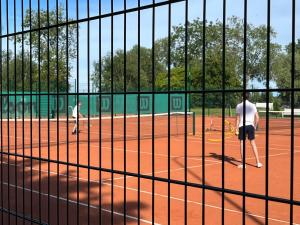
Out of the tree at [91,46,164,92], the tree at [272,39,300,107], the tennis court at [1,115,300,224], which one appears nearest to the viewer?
the tree at [272,39,300,107]

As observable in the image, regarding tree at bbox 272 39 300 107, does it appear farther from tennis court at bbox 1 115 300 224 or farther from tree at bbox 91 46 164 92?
tree at bbox 91 46 164 92

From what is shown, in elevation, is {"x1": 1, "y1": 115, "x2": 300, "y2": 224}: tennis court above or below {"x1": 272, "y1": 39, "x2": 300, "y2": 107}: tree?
below

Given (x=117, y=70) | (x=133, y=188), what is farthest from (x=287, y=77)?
(x=133, y=188)

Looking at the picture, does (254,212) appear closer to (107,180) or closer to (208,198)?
(208,198)

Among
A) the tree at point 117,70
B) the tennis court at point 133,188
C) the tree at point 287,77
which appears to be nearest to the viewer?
the tree at point 287,77

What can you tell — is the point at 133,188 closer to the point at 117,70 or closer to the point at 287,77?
the point at 117,70

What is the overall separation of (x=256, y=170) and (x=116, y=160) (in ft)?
13.3

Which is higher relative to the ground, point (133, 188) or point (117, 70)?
point (117, 70)

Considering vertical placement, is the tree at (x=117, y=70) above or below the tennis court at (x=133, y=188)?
above

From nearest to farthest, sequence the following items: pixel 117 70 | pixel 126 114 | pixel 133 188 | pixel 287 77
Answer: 1. pixel 126 114
2. pixel 117 70
3. pixel 287 77
4. pixel 133 188

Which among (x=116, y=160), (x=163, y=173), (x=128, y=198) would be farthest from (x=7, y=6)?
(x=116, y=160)

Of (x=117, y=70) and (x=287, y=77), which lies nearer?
(x=117, y=70)

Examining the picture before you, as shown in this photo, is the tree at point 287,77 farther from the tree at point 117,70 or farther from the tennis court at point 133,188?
the tree at point 117,70

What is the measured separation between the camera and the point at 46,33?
452 centimetres
